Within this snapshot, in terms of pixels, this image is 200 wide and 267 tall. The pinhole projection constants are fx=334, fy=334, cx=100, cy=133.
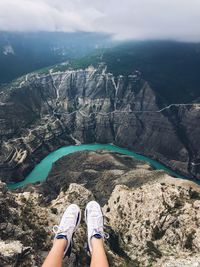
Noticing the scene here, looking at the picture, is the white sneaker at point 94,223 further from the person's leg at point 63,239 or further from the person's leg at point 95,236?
the person's leg at point 63,239

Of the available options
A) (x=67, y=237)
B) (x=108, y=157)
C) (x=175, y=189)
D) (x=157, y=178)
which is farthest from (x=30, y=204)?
(x=108, y=157)

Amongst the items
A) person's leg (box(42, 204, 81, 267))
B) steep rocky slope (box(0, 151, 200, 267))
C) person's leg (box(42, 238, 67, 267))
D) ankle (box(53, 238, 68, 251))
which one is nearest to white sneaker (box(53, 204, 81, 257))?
person's leg (box(42, 204, 81, 267))

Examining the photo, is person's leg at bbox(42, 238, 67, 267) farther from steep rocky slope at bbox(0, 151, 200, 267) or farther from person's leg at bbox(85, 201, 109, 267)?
steep rocky slope at bbox(0, 151, 200, 267)

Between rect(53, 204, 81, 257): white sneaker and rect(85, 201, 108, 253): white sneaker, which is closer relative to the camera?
rect(53, 204, 81, 257): white sneaker

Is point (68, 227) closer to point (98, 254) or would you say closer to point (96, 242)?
point (96, 242)

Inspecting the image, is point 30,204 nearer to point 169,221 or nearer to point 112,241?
point 112,241

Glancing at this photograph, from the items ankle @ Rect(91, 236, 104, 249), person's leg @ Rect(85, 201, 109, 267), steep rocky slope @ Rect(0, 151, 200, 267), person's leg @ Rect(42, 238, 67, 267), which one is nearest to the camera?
Result: person's leg @ Rect(42, 238, 67, 267)

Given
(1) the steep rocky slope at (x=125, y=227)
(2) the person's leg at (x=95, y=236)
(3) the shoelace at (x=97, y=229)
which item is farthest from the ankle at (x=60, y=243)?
(1) the steep rocky slope at (x=125, y=227)
